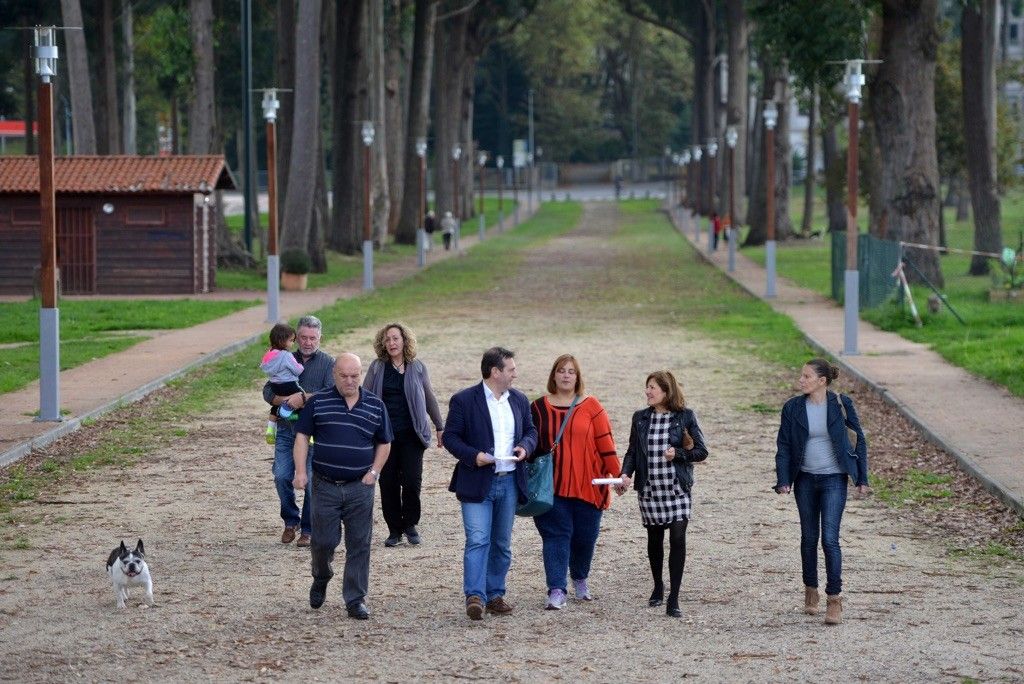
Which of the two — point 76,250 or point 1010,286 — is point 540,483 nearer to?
point 1010,286

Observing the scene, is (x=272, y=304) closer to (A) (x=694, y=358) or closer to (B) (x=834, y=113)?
(A) (x=694, y=358)

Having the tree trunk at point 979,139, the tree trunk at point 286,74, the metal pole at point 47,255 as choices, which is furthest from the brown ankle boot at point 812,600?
the tree trunk at point 286,74

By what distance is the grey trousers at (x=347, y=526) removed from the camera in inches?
404

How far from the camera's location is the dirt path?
30.2 ft

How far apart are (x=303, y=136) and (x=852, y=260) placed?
20.2 m

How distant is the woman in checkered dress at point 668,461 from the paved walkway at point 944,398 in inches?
159

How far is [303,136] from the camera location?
144 ft

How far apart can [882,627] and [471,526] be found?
242 cm

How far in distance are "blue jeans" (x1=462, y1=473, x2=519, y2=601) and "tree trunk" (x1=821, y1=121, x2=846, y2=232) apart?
5420 centimetres

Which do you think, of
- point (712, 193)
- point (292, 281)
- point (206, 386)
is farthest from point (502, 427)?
point (712, 193)

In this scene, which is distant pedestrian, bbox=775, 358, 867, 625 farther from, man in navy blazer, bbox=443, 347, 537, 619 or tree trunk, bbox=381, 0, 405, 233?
tree trunk, bbox=381, 0, 405, 233

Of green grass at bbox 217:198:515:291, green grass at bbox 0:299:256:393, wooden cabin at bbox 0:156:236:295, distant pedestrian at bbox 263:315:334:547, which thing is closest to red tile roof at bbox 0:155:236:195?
wooden cabin at bbox 0:156:236:295

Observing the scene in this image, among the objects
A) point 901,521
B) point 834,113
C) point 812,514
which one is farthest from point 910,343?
point 834,113

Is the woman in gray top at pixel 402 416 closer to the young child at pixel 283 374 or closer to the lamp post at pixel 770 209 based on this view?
the young child at pixel 283 374
